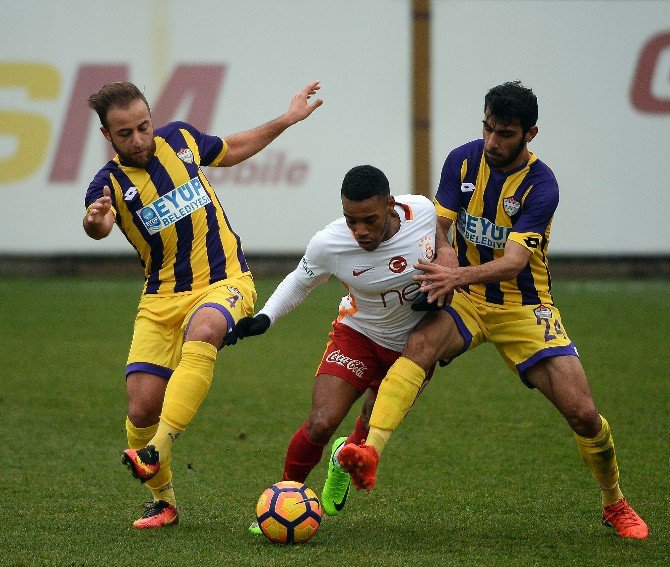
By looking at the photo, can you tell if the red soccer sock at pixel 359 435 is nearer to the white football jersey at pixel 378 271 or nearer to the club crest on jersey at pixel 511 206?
the white football jersey at pixel 378 271

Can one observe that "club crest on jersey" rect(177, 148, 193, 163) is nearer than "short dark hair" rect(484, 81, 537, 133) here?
No

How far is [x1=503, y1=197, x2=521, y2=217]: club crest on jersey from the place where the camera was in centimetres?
579

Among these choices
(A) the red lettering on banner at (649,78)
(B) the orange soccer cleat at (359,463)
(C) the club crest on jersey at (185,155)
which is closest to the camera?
(B) the orange soccer cleat at (359,463)

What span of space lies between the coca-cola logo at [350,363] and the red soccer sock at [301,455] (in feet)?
1.20

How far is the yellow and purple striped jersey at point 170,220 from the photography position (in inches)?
234

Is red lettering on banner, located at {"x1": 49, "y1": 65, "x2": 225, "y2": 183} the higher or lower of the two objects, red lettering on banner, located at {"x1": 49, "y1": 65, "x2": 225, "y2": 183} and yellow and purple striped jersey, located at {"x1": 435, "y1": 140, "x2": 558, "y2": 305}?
the lower

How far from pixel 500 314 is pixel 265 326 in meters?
1.27

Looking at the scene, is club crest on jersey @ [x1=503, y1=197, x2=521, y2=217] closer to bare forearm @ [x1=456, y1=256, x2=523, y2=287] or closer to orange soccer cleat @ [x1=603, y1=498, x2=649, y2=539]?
bare forearm @ [x1=456, y1=256, x2=523, y2=287]

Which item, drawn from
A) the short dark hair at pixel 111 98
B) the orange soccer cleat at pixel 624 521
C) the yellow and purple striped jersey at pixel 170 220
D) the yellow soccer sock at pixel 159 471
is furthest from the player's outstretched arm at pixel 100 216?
the orange soccer cleat at pixel 624 521

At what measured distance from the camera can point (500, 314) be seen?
5.92 m

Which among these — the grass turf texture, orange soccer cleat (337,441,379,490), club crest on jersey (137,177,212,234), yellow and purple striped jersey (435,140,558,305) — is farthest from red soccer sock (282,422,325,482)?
club crest on jersey (137,177,212,234)

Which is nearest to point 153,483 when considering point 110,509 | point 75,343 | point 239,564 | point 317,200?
point 110,509

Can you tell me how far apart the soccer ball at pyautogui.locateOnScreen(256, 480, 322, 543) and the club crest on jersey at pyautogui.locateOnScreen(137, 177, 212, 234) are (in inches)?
60.2

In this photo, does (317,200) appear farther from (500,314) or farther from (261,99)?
(500,314)
